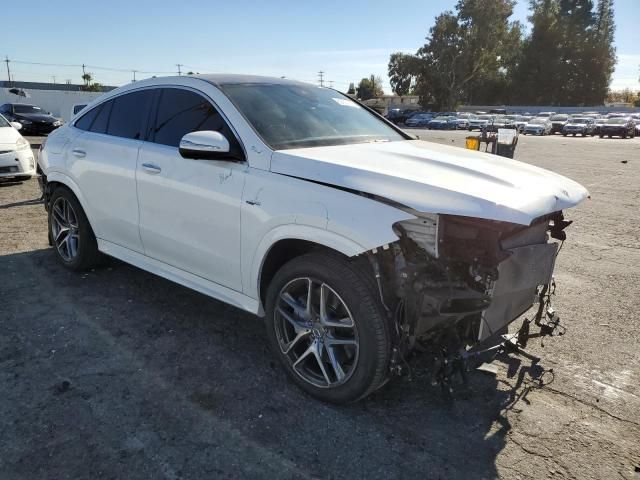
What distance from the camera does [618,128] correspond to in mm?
37062

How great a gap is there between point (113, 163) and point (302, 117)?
1.65 m

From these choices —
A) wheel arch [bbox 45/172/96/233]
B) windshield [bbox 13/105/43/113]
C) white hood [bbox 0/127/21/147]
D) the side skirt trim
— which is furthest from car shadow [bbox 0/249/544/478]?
windshield [bbox 13/105/43/113]

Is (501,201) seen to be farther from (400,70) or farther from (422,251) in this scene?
(400,70)

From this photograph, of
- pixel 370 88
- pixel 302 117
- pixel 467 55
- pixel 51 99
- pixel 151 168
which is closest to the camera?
pixel 302 117

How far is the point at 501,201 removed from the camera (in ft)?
8.05

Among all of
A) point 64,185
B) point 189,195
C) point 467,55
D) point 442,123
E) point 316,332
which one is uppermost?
point 467,55

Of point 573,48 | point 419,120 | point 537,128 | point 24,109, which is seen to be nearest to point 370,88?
point 573,48

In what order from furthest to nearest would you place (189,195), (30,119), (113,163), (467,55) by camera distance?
(467,55), (30,119), (113,163), (189,195)

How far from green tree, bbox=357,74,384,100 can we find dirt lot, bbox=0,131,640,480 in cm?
10912

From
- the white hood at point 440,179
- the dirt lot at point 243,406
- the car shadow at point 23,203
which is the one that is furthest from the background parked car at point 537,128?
the white hood at point 440,179

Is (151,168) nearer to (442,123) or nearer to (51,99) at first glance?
(51,99)

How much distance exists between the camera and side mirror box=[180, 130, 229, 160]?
310 cm

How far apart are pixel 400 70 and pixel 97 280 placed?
89019 millimetres

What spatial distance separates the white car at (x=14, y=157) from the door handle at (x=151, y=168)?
6759mm
